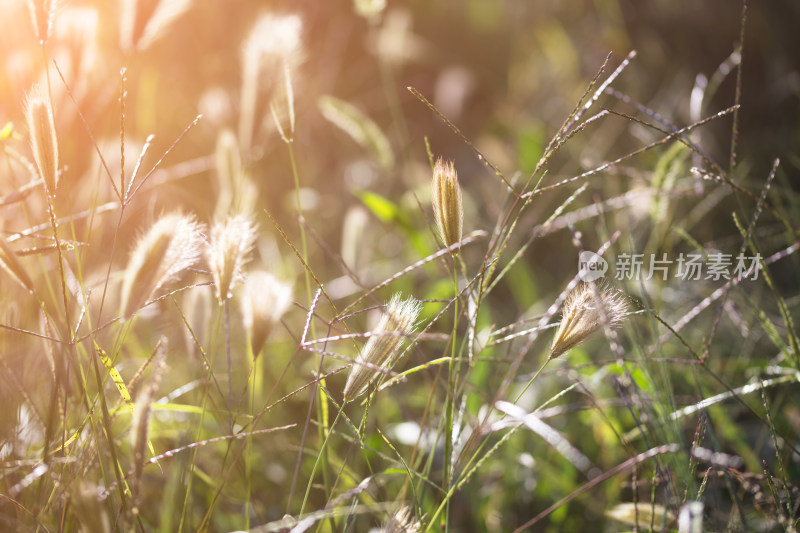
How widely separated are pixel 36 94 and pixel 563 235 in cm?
171

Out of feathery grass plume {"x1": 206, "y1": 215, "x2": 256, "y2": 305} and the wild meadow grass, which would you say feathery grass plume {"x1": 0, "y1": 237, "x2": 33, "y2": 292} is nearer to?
the wild meadow grass

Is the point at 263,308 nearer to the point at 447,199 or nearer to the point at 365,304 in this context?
the point at 447,199

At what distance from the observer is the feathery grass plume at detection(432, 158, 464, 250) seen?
0.68 m

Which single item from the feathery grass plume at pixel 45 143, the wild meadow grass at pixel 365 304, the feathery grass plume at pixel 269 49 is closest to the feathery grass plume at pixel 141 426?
the wild meadow grass at pixel 365 304

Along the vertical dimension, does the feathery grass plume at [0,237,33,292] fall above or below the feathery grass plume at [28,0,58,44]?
below

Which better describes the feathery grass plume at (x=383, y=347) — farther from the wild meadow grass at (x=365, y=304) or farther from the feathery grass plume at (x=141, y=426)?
the feathery grass plume at (x=141, y=426)

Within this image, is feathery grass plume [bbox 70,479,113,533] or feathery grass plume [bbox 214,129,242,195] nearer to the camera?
feathery grass plume [bbox 70,479,113,533]

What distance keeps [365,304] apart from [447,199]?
0.94 meters

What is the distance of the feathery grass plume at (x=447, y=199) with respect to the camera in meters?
0.68

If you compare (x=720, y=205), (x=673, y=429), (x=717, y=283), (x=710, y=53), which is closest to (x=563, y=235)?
(x=720, y=205)

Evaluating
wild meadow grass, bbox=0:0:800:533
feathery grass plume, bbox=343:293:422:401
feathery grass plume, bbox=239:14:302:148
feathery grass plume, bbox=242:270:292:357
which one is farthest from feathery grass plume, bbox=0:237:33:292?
feathery grass plume, bbox=239:14:302:148

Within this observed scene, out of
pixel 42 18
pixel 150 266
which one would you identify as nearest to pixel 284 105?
pixel 42 18

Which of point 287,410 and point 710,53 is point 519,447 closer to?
point 287,410

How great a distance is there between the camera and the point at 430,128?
2758mm
